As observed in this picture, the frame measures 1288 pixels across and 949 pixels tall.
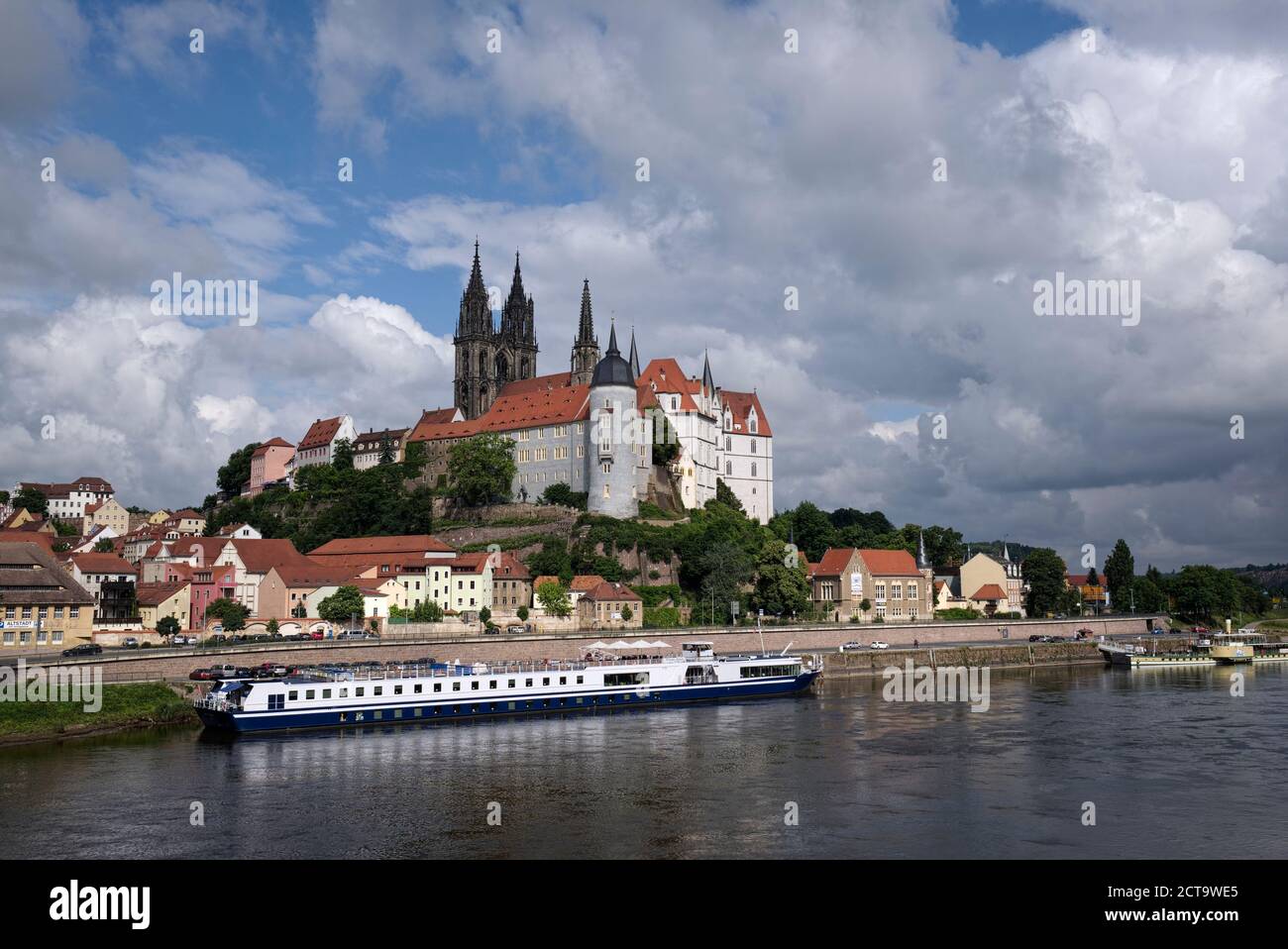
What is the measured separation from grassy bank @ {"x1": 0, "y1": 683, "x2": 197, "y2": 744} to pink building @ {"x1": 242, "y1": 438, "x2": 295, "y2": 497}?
86609 millimetres

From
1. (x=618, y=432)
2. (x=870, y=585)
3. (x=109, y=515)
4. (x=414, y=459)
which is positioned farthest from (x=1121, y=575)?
(x=109, y=515)

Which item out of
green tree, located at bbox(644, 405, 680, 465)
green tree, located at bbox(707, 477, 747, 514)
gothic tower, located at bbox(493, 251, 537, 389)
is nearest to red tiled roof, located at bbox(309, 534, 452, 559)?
green tree, located at bbox(644, 405, 680, 465)

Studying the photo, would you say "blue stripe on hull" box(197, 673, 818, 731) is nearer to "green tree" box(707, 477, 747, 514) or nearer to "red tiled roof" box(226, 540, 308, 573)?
"red tiled roof" box(226, 540, 308, 573)

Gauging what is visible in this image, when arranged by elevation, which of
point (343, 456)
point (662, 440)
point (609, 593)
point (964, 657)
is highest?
point (343, 456)

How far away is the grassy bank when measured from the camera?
43.4m

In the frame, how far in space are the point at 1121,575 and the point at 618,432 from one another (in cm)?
5857

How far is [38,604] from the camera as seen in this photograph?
183 feet

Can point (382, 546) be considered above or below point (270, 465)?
below

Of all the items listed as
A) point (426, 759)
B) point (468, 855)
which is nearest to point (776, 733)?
point (426, 759)

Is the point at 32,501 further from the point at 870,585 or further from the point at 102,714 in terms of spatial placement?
the point at 102,714

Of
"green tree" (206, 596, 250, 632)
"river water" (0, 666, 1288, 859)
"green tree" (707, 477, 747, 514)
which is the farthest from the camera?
"green tree" (707, 477, 747, 514)

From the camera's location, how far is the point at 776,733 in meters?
46.5
